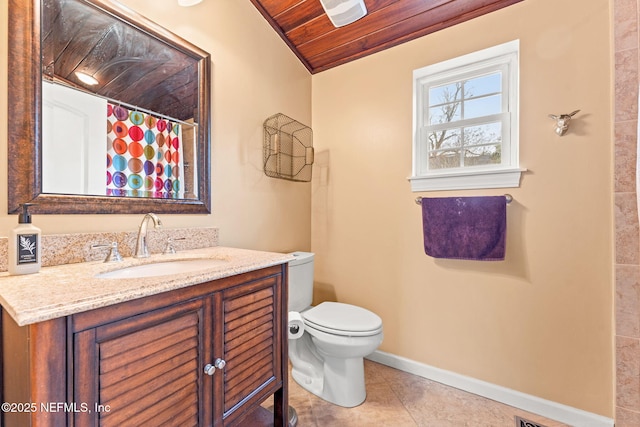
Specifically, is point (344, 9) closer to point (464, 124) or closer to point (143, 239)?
point (464, 124)

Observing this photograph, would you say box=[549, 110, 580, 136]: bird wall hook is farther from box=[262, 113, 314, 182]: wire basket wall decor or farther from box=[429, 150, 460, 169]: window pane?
box=[262, 113, 314, 182]: wire basket wall decor

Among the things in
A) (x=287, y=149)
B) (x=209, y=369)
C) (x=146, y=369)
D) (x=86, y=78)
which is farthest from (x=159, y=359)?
(x=287, y=149)

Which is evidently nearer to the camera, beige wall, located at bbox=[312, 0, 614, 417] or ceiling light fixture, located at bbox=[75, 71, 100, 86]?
ceiling light fixture, located at bbox=[75, 71, 100, 86]

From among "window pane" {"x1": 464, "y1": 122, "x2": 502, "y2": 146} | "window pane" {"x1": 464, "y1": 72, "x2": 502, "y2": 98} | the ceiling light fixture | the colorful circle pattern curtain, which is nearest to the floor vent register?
"window pane" {"x1": 464, "y1": 122, "x2": 502, "y2": 146}

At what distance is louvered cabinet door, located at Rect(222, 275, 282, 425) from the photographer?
1005mm

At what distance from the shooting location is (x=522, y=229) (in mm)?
1529

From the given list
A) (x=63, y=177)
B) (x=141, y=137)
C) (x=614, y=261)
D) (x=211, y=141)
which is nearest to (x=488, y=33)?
(x=614, y=261)

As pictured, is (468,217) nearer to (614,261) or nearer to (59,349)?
(614,261)

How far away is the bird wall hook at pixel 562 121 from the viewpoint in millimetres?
1385

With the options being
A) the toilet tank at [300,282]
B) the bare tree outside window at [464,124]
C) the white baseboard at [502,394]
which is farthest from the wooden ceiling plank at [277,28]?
the white baseboard at [502,394]

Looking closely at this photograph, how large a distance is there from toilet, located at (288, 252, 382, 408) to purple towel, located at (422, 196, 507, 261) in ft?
1.97

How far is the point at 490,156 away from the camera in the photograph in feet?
5.43

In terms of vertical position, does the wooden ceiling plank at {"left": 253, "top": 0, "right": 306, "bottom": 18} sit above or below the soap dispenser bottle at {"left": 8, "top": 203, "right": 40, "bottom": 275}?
above

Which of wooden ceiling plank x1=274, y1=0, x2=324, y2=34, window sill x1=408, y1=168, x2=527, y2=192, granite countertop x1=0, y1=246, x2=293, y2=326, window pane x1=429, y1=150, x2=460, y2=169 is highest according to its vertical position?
wooden ceiling plank x1=274, y1=0, x2=324, y2=34
